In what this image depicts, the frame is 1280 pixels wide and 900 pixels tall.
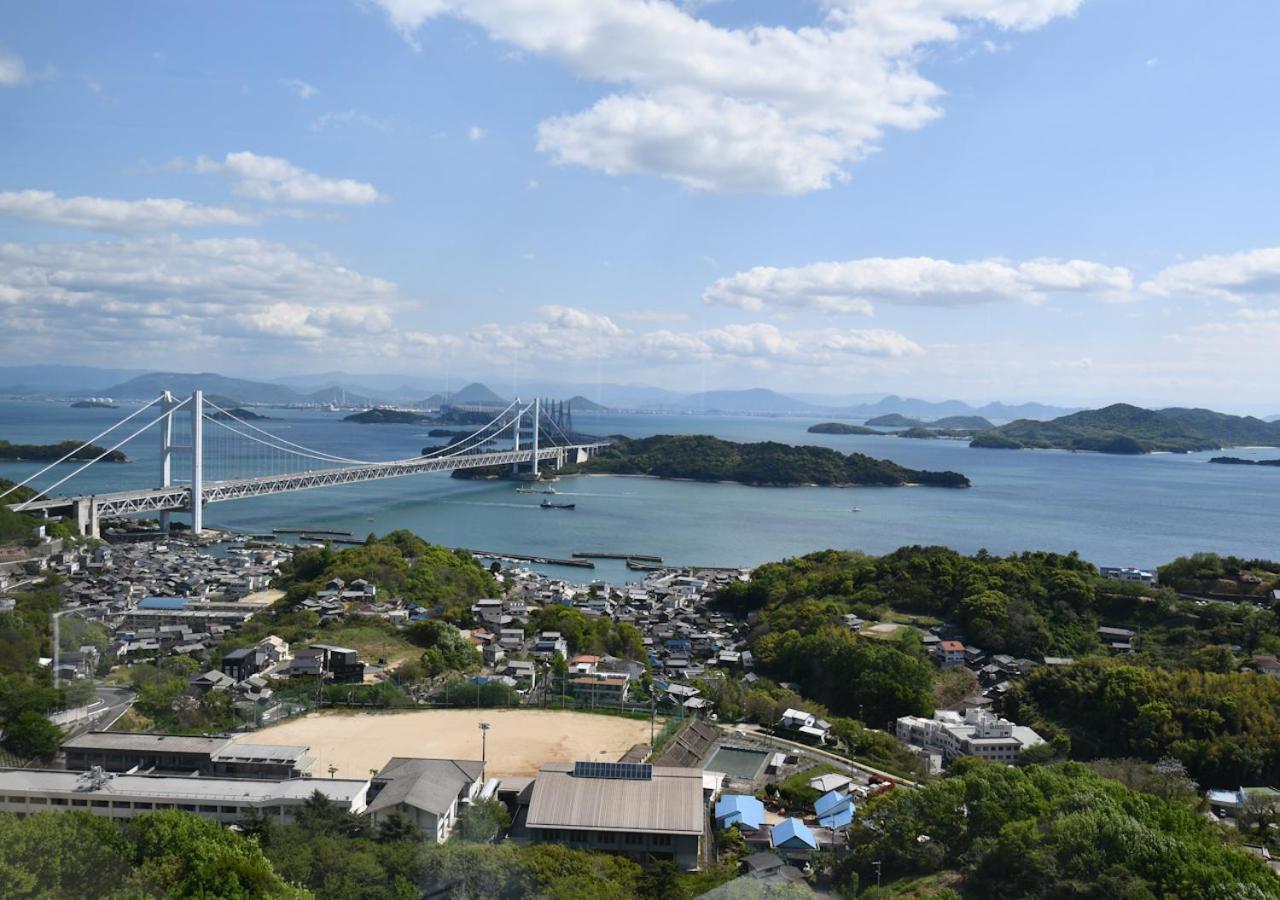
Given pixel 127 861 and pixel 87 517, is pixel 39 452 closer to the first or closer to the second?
pixel 87 517

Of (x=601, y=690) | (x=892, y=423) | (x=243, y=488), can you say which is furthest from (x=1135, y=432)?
(x=601, y=690)

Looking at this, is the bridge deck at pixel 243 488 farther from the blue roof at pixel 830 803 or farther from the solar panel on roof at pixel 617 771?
the blue roof at pixel 830 803

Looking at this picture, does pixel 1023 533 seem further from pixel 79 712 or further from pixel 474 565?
pixel 79 712

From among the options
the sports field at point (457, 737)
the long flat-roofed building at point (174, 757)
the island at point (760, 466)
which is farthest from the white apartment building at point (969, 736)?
the island at point (760, 466)

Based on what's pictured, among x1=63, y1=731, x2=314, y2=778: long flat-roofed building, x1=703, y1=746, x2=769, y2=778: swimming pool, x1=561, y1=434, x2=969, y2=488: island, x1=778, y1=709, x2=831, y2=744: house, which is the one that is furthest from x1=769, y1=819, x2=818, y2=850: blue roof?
x1=561, y1=434, x2=969, y2=488: island

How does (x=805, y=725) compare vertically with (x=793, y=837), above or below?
below

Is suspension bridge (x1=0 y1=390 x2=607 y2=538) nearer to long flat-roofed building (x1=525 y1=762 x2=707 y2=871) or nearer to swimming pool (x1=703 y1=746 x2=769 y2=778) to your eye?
swimming pool (x1=703 y1=746 x2=769 y2=778)
